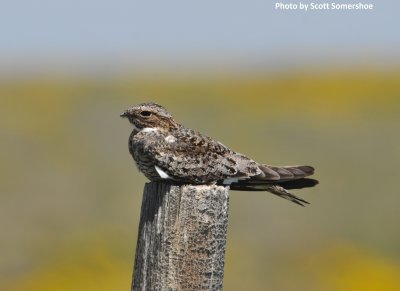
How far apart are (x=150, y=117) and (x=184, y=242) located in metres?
1.89

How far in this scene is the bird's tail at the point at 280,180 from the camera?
19.5ft

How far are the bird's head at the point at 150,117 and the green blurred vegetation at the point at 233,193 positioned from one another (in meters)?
4.72

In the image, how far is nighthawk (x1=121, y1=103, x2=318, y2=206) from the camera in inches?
232

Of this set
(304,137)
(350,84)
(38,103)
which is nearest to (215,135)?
(304,137)

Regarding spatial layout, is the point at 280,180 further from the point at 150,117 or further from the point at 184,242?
the point at 184,242

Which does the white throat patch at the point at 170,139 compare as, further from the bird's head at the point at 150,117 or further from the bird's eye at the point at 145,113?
the bird's eye at the point at 145,113

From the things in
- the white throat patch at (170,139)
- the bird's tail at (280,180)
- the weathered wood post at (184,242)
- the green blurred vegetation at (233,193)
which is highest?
the green blurred vegetation at (233,193)

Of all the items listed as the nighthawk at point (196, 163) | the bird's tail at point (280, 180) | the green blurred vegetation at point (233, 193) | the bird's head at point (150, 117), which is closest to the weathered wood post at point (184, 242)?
the nighthawk at point (196, 163)

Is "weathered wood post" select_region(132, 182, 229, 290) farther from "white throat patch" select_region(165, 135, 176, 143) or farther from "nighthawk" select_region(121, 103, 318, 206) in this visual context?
"white throat patch" select_region(165, 135, 176, 143)

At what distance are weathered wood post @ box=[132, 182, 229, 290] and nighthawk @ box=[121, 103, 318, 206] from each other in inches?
39.2

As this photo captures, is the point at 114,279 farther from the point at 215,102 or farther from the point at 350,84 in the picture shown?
the point at 350,84

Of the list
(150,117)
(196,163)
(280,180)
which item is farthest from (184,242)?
(150,117)

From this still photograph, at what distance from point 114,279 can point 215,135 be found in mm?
7586

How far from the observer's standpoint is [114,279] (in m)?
11.5
